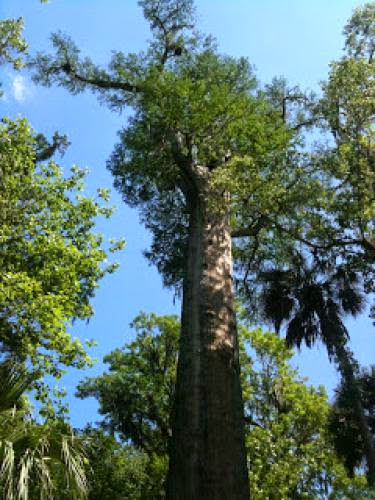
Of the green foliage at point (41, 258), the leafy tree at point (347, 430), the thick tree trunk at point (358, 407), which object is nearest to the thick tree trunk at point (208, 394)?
the green foliage at point (41, 258)

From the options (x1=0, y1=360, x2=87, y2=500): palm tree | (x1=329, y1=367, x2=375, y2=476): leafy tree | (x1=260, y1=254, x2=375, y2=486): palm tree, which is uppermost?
(x1=260, y1=254, x2=375, y2=486): palm tree

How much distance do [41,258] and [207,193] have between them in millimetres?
3095

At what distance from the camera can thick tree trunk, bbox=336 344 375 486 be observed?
12.2 m

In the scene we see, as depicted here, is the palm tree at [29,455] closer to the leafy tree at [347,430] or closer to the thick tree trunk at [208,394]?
the thick tree trunk at [208,394]

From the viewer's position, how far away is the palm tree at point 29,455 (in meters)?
3.54

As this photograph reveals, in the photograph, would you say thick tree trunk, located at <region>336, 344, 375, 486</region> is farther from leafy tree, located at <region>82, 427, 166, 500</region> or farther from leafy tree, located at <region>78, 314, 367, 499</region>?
leafy tree, located at <region>82, 427, 166, 500</region>

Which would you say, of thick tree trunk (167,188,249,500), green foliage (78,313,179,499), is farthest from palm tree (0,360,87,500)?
green foliage (78,313,179,499)

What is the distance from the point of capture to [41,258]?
27.0 feet

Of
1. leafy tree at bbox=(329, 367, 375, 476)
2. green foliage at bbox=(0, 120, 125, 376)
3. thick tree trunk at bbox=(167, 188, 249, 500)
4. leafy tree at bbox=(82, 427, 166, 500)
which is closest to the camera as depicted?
thick tree trunk at bbox=(167, 188, 249, 500)

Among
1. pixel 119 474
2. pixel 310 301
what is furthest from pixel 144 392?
pixel 310 301

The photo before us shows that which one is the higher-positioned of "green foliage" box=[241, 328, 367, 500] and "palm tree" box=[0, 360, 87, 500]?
"green foliage" box=[241, 328, 367, 500]

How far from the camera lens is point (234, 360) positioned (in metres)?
4.91

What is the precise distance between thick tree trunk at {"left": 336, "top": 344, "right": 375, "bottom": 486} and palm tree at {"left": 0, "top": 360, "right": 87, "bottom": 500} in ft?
33.3

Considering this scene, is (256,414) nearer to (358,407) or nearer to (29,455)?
(358,407)
